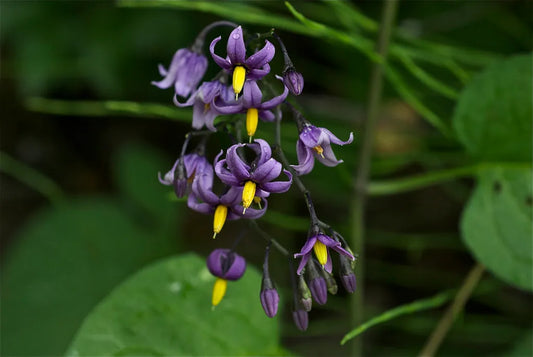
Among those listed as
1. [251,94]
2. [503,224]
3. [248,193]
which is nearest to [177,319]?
[248,193]

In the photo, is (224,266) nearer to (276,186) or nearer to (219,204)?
(219,204)

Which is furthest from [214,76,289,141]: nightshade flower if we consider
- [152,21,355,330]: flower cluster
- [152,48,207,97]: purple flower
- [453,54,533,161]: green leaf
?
[453,54,533,161]: green leaf

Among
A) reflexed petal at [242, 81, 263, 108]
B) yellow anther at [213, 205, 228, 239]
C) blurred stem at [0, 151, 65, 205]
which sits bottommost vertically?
blurred stem at [0, 151, 65, 205]

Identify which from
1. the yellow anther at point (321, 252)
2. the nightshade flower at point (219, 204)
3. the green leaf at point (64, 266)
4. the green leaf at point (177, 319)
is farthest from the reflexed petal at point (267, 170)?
the green leaf at point (64, 266)

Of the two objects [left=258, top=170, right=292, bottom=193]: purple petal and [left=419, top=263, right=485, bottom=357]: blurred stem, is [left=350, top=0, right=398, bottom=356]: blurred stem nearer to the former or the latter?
[left=419, top=263, right=485, bottom=357]: blurred stem

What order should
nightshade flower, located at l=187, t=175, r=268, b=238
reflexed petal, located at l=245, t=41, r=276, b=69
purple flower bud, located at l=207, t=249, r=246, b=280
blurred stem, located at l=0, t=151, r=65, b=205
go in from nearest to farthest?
reflexed petal, located at l=245, t=41, r=276, b=69
nightshade flower, located at l=187, t=175, r=268, b=238
purple flower bud, located at l=207, t=249, r=246, b=280
blurred stem, located at l=0, t=151, r=65, b=205

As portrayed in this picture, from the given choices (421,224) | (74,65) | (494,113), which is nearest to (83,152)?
(74,65)
